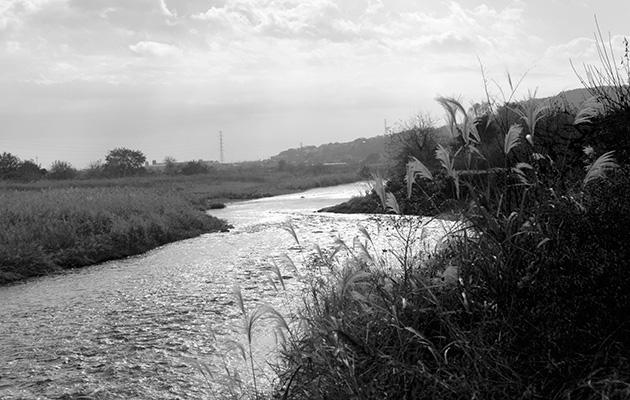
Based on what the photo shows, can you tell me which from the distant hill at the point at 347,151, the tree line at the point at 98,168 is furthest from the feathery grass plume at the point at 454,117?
the distant hill at the point at 347,151

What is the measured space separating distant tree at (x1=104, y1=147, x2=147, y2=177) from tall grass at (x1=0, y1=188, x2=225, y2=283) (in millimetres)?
49136

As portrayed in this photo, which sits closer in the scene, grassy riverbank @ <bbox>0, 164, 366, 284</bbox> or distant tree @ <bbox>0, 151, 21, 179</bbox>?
grassy riverbank @ <bbox>0, 164, 366, 284</bbox>

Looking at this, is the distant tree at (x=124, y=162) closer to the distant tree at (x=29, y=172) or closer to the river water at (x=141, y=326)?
the distant tree at (x=29, y=172)

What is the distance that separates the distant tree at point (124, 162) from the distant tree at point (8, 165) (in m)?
9.93

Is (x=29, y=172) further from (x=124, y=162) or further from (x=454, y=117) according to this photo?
(x=454, y=117)

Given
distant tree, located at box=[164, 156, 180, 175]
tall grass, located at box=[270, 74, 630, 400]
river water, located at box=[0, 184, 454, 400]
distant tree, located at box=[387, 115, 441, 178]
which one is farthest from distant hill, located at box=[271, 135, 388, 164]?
tall grass, located at box=[270, 74, 630, 400]

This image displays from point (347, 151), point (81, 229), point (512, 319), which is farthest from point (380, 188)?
point (347, 151)

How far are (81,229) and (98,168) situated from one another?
57533 millimetres

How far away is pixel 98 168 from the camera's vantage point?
70875 millimetres

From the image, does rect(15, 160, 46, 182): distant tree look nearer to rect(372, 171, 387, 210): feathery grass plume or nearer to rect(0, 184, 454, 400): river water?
rect(0, 184, 454, 400): river water

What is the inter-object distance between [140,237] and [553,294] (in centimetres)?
1552

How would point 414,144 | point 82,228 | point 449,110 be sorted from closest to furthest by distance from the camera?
point 449,110, point 82,228, point 414,144

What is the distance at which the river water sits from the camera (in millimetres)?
5902

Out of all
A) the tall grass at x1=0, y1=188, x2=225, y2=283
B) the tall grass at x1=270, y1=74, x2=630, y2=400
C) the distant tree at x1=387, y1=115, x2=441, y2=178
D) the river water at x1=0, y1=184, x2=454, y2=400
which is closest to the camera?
the tall grass at x1=270, y1=74, x2=630, y2=400
